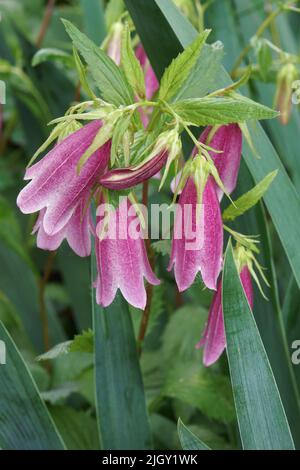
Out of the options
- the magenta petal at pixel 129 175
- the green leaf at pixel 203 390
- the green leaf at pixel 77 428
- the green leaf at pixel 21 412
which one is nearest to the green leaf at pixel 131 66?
the magenta petal at pixel 129 175

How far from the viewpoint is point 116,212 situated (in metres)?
0.68

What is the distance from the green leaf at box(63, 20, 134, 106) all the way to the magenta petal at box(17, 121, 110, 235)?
0.06 meters

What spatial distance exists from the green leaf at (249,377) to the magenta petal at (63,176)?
0.47 feet

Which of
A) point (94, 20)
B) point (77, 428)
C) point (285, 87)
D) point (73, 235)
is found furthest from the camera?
point (94, 20)

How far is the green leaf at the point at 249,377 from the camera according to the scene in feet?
2.28

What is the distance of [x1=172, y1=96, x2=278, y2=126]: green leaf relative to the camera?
657 millimetres

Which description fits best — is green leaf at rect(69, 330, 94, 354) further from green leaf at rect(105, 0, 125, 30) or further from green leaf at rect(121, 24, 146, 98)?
green leaf at rect(105, 0, 125, 30)

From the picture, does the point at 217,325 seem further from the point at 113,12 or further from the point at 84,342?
the point at 113,12

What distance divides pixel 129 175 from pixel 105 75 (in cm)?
13

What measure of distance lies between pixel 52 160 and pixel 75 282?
727 millimetres

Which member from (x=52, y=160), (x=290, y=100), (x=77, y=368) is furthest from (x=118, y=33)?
(x=77, y=368)

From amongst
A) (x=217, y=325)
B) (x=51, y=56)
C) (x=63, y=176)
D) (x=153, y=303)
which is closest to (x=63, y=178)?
(x=63, y=176)

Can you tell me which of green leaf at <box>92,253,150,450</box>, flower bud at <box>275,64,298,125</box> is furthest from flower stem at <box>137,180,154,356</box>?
flower bud at <box>275,64,298,125</box>
